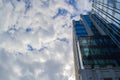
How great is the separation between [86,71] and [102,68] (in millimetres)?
2900

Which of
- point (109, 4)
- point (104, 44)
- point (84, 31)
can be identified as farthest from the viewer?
point (84, 31)

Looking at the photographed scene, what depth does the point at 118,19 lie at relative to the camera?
39.7m

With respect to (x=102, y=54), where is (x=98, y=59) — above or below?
below

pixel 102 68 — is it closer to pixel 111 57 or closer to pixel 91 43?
pixel 111 57

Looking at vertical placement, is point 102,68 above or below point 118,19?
below

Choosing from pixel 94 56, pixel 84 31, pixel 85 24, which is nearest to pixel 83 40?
pixel 94 56

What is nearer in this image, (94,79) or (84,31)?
(94,79)

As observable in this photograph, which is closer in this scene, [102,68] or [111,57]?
[102,68]

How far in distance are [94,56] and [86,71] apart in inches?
283

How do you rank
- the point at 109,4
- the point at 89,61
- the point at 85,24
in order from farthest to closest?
the point at 85,24 < the point at 109,4 < the point at 89,61

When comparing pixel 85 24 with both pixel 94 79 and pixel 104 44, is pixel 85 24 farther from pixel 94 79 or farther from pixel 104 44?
pixel 94 79

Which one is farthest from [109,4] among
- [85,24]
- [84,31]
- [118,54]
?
[85,24]

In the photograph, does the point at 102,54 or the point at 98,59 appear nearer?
the point at 98,59

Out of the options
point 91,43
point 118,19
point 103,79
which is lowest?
point 103,79
